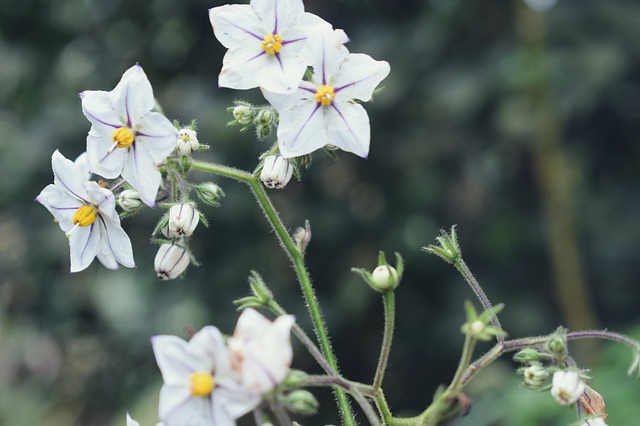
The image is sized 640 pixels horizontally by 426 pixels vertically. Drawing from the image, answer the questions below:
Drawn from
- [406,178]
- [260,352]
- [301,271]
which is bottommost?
[260,352]

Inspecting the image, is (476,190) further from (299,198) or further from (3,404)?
(3,404)

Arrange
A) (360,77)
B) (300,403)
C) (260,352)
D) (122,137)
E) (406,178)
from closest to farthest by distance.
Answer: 1. (260,352)
2. (300,403)
3. (122,137)
4. (360,77)
5. (406,178)

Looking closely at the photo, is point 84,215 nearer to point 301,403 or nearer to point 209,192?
point 209,192

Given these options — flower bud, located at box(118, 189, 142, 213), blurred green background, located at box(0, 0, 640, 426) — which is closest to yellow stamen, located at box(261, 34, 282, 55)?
flower bud, located at box(118, 189, 142, 213)

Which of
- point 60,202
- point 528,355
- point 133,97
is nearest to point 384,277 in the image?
point 528,355

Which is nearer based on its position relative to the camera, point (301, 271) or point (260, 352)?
point (260, 352)

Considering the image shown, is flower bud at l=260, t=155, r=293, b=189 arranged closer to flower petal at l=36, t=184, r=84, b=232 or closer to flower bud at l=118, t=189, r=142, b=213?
flower bud at l=118, t=189, r=142, b=213
